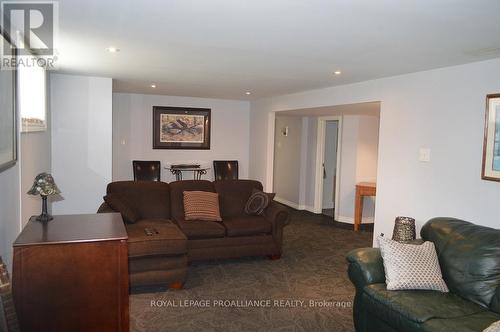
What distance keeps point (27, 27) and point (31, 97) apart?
89 cm

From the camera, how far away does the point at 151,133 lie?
300 inches

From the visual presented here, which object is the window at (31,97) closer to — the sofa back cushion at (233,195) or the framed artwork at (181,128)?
the sofa back cushion at (233,195)

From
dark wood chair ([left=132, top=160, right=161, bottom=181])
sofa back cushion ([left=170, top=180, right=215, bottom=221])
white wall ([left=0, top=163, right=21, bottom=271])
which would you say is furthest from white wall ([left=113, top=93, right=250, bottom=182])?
white wall ([left=0, top=163, right=21, bottom=271])

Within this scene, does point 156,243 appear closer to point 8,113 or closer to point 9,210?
point 9,210

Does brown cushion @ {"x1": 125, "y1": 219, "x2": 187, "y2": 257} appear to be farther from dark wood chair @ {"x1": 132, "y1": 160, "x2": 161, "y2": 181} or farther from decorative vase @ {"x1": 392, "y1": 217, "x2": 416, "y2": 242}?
dark wood chair @ {"x1": 132, "y1": 160, "x2": 161, "y2": 181}

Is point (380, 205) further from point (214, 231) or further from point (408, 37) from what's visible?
point (408, 37)

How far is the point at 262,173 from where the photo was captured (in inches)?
292

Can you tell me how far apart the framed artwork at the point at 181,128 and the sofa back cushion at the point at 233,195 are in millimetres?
2876

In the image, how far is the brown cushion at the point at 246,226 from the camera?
4.50 meters

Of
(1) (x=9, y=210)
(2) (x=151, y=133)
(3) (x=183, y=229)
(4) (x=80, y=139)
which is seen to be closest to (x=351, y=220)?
(3) (x=183, y=229)

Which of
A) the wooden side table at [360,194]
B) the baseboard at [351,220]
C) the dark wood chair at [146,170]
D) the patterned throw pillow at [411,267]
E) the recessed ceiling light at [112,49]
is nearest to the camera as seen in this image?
the patterned throw pillow at [411,267]

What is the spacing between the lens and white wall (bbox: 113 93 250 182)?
7358 mm

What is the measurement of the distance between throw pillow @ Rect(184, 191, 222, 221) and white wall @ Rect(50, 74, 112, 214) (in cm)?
131

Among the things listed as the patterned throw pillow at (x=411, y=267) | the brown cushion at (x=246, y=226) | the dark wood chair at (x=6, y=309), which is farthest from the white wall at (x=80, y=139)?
the patterned throw pillow at (x=411, y=267)
